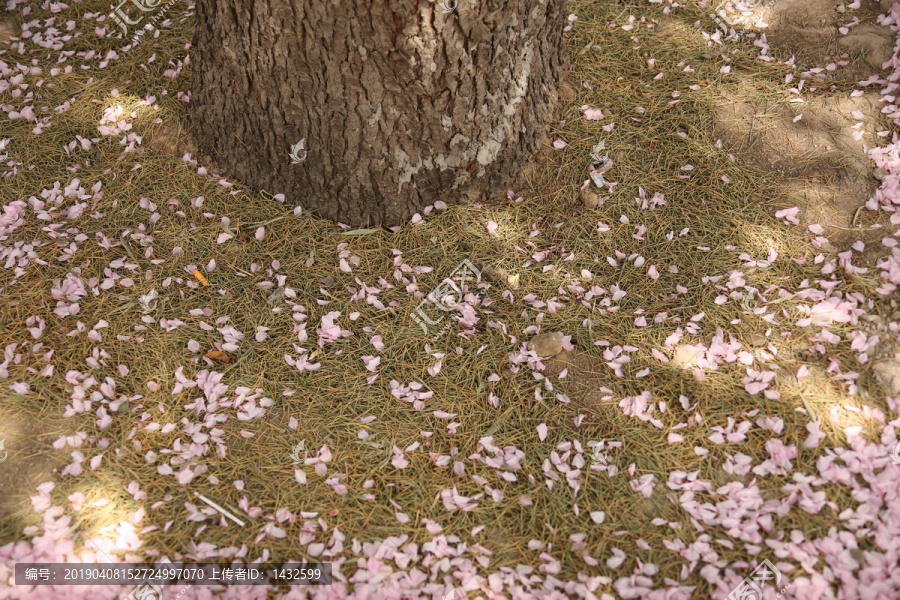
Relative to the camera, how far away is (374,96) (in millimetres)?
2408

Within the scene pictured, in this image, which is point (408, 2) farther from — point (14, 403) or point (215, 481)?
point (14, 403)

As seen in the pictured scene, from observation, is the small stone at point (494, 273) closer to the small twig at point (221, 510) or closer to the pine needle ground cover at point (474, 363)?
the pine needle ground cover at point (474, 363)

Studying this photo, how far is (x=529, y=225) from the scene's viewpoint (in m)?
2.73

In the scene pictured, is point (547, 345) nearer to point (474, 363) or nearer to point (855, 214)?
point (474, 363)

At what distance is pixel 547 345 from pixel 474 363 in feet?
1.04

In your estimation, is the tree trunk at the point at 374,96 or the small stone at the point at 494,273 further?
the small stone at the point at 494,273

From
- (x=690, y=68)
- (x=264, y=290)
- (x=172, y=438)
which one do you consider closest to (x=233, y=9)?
(x=264, y=290)

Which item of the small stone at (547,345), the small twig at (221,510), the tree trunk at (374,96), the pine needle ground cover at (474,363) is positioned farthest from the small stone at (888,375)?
the small twig at (221,510)

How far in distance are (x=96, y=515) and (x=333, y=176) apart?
1669 mm

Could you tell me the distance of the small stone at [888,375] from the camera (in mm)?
2264

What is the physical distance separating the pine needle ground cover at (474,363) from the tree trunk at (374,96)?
0.15 m

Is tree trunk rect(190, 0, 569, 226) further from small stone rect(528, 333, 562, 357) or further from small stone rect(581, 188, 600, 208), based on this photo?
small stone rect(528, 333, 562, 357)

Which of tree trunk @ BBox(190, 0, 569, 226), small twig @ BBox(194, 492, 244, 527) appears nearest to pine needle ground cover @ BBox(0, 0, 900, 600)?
small twig @ BBox(194, 492, 244, 527)

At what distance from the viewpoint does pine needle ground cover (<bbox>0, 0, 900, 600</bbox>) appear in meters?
2.03
